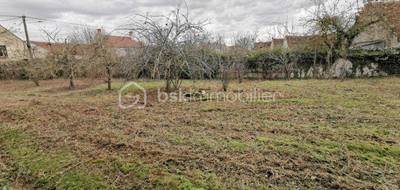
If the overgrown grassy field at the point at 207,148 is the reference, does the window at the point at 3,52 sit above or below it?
above

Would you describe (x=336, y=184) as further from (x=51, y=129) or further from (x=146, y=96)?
(x=146, y=96)

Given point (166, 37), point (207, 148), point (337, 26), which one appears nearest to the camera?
point (207, 148)

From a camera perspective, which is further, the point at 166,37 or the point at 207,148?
the point at 166,37

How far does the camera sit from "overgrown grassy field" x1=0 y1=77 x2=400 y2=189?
2.71m

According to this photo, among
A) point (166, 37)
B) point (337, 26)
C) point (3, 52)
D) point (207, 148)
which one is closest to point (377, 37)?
point (337, 26)

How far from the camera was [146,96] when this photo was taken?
26.3 feet

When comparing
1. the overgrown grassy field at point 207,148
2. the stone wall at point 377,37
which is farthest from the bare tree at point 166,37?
the stone wall at point 377,37

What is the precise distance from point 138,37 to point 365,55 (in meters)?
12.9

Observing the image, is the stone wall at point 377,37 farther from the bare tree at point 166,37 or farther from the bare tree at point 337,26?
the bare tree at point 166,37

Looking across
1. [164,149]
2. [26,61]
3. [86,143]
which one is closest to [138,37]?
[86,143]

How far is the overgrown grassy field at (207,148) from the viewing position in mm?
2711

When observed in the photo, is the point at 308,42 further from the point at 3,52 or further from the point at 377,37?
the point at 3,52

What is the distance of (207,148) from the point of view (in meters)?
3.47

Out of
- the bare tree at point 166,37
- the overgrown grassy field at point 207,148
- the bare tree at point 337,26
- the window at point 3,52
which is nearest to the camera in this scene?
the overgrown grassy field at point 207,148
